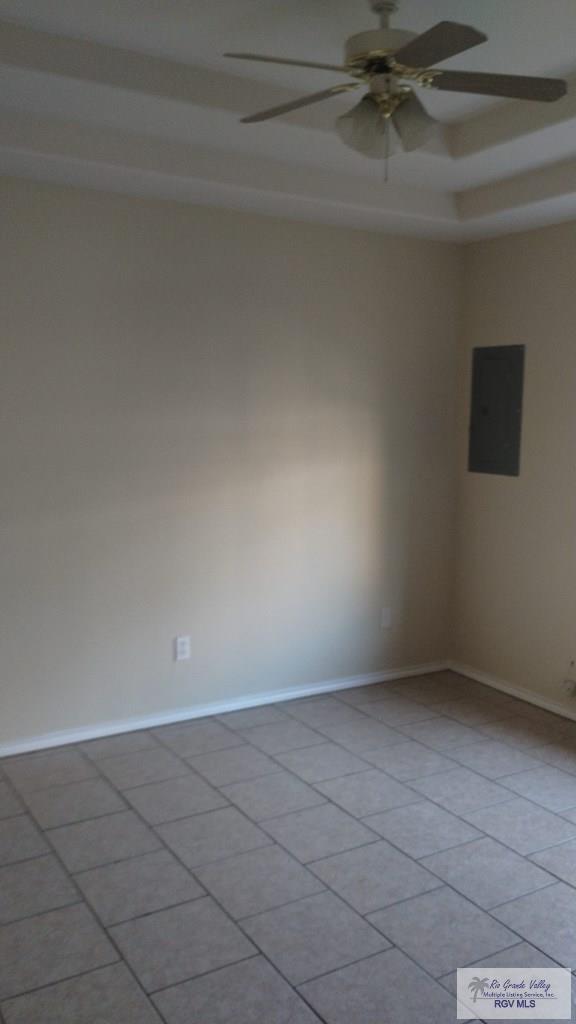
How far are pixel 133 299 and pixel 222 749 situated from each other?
2.00 metres

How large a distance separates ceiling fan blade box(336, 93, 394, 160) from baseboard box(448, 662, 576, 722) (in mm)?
2805

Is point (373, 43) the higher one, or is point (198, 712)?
point (373, 43)

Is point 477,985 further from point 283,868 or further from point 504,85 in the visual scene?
point 504,85

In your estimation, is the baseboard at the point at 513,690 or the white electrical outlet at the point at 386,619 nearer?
the baseboard at the point at 513,690

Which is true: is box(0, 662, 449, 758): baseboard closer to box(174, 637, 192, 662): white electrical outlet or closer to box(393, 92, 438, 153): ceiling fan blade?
box(174, 637, 192, 662): white electrical outlet

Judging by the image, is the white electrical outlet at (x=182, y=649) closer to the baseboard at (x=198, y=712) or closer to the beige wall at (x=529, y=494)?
the baseboard at (x=198, y=712)

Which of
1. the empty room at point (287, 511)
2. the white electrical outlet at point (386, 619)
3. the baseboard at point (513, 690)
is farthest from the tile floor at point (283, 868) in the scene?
the white electrical outlet at point (386, 619)

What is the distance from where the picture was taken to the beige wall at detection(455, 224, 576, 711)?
13.2ft

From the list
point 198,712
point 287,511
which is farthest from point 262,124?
point 198,712

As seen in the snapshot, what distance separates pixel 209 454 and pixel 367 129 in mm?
1856

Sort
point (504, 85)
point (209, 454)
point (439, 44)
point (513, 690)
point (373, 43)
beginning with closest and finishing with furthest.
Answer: point (439, 44), point (504, 85), point (373, 43), point (209, 454), point (513, 690)

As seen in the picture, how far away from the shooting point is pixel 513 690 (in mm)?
4387

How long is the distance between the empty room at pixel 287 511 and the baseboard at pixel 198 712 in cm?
1

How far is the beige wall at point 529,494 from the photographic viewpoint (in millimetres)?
4012
